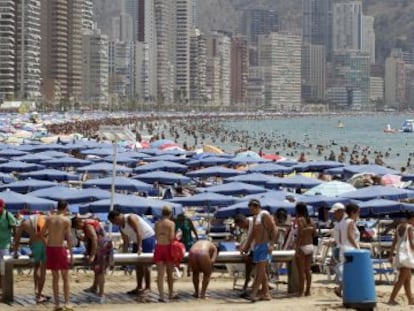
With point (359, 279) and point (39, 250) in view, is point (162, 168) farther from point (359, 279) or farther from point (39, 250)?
point (359, 279)

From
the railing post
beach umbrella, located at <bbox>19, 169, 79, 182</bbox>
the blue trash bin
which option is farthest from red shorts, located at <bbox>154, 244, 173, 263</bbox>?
beach umbrella, located at <bbox>19, 169, 79, 182</bbox>

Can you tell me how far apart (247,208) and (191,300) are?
6074 millimetres

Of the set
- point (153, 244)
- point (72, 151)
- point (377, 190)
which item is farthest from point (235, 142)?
point (153, 244)

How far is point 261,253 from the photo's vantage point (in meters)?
12.4

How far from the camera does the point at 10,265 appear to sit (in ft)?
40.3

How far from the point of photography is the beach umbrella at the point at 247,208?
733 inches

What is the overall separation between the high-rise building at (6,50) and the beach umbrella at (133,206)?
6031 inches

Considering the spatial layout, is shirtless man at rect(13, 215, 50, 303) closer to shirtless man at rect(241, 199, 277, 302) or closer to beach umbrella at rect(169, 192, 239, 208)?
shirtless man at rect(241, 199, 277, 302)

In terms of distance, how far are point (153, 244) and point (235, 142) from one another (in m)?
93.8

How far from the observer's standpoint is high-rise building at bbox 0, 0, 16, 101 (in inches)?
6683

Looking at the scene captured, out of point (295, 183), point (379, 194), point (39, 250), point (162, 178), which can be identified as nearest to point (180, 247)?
point (39, 250)

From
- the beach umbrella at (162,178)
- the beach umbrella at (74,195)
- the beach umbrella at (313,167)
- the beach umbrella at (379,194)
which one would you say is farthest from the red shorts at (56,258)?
the beach umbrella at (313,167)

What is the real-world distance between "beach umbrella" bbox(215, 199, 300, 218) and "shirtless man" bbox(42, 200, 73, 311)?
6.94 m

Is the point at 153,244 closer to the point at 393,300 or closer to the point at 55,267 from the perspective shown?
the point at 55,267
